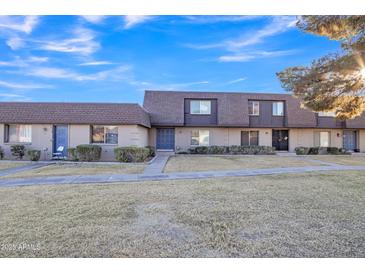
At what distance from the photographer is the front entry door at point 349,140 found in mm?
23562

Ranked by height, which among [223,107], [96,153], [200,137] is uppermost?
[223,107]

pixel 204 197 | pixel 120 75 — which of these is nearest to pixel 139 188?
pixel 204 197

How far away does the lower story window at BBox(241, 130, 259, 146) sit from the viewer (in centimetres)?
2197

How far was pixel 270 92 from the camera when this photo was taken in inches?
870

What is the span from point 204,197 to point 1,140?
53.4ft

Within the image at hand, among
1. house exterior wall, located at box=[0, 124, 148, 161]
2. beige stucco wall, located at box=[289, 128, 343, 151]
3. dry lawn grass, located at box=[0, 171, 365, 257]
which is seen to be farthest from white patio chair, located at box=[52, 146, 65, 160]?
beige stucco wall, located at box=[289, 128, 343, 151]

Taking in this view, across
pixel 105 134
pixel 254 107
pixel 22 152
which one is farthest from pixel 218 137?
pixel 22 152

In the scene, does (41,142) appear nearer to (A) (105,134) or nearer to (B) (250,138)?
(A) (105,134)

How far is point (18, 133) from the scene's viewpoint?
15.8m

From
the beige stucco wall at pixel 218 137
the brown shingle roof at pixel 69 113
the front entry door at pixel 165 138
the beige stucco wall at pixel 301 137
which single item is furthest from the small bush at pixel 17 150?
the beige stucco wall at pixel 301 137

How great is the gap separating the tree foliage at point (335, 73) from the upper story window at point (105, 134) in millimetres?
10987

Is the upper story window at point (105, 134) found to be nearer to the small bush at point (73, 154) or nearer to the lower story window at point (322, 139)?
the small bush at point (73, 154)

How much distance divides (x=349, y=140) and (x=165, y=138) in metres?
19.4
